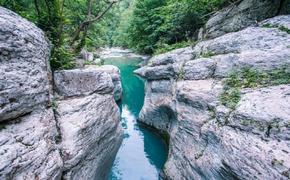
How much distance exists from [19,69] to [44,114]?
135cm

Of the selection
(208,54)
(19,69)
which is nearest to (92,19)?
(208,54)

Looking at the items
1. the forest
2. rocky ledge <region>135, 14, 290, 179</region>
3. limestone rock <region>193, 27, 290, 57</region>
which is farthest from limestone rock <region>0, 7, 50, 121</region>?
limestone rock <region>193, 27, 290, 57</region>

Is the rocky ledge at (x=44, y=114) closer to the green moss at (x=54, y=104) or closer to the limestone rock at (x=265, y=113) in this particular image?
the green moss at (x=54, y=104)

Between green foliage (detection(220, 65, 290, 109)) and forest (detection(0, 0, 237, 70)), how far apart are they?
5.75m

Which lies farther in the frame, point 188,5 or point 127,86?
point 127,86

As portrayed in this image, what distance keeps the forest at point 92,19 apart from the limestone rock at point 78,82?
2.02 feet

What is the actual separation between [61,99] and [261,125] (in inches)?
231

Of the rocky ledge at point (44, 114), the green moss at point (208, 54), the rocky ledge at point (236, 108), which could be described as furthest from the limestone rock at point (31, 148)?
the green moss at point (208, 54)

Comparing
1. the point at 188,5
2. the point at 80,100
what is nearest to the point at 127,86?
the point at 188,5

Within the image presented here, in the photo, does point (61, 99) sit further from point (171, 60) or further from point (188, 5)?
point (188, 5)

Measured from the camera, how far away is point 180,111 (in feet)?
28.8

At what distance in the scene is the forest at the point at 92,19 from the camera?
807cm

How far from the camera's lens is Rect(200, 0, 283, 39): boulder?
1009 cm

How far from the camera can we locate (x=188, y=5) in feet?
49.2
